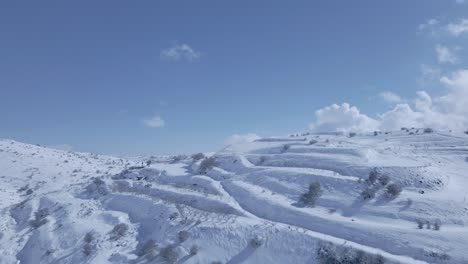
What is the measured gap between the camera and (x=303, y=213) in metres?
26.4

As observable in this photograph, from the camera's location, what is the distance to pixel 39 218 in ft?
126

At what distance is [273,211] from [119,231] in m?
14.0

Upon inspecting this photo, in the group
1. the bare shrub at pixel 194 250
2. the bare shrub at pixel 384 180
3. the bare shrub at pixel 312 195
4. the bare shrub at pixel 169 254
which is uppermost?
the bare shrub at pixel 384 180

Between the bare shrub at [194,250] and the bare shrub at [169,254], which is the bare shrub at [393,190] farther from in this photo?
the bare shrub at [169,254]

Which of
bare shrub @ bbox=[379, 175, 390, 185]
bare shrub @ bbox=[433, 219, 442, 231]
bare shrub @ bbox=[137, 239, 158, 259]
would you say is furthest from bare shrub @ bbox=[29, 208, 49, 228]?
bare shrub @ bbox=[433, 219, 442, 231]

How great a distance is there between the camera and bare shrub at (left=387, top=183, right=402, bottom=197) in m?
26.7

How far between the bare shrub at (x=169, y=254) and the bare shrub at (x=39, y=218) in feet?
63.7

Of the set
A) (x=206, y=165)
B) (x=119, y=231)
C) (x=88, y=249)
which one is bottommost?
(x=88, y=249)

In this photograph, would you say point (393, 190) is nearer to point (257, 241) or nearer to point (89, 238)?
point (257, 241)

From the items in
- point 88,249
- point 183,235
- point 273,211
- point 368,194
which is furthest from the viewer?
point 273,211

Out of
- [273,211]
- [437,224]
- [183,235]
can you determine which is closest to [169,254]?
[183,235]

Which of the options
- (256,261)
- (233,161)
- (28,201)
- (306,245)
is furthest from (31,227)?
(306,245)

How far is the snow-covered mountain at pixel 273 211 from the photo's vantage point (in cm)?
2198

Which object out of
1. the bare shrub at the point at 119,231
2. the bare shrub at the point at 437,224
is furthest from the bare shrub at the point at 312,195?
the bare shrub at the point at 119,231
